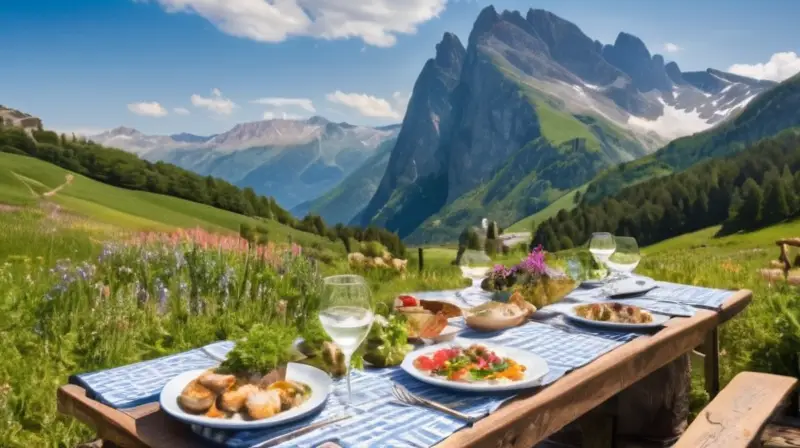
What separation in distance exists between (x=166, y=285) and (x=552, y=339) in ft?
15.7

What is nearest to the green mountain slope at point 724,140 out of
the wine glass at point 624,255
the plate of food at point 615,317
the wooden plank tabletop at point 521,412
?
the wine glass at point 624,255

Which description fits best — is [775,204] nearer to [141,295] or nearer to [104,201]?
[104,201]

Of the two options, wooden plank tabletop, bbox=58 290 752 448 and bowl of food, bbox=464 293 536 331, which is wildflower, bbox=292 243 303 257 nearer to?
bowl of food, bbox=464 293 536 331

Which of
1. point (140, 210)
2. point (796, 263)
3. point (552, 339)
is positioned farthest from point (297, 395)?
point (140, 210)

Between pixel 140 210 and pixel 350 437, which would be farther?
pixel 140 210

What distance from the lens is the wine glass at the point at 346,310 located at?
214cm

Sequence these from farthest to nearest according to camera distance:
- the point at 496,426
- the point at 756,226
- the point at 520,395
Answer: the point at 756,226, the point at 520,395, the point at 496,426

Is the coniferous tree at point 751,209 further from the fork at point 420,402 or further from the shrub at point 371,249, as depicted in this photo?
the fork at point 420,402

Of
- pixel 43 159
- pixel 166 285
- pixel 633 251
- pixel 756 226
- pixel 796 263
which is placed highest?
pixel 43 159

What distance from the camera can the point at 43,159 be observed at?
29.0 meters

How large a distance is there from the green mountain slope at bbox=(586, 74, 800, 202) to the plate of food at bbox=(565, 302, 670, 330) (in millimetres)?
164644

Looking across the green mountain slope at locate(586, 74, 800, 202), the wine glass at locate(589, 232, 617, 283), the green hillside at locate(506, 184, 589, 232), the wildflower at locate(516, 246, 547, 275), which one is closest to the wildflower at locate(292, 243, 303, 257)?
the wildflower at locate(516, 246, 547, 275)

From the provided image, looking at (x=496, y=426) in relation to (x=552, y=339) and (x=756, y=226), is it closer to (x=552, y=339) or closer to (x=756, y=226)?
(x=552, y=339)

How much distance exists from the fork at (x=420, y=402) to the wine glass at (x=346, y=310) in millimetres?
249
